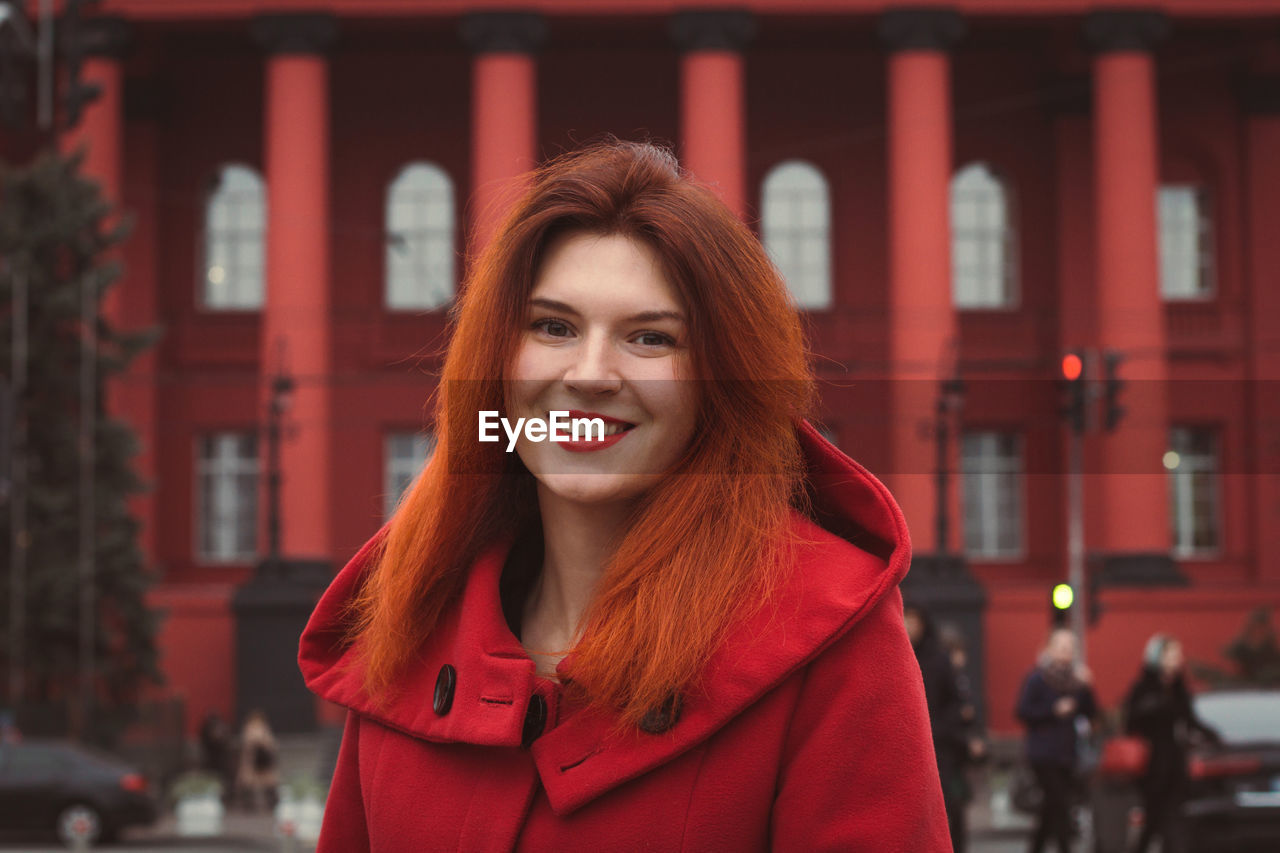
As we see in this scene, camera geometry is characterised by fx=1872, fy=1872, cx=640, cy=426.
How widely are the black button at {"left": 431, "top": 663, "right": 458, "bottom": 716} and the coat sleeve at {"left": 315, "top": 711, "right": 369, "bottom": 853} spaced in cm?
29

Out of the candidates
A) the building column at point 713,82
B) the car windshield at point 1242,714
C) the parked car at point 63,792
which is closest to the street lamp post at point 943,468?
the building column at point 713,82

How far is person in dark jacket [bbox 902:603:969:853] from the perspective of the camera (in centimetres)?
1057

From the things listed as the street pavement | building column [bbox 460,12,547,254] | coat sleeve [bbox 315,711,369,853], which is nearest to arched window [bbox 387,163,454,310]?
building column [bbox 460,12,547,254]

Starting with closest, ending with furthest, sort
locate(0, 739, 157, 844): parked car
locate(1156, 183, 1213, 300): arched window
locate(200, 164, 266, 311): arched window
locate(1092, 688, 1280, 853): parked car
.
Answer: locate(1092, 688, 1280, 853): parked car < locate(0, 739, 157, 844): parked car < locate(200, 164, 266, 311): arched window < locate(1156, 183, 1213, 300): arched window

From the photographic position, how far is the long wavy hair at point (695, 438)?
2193 mm

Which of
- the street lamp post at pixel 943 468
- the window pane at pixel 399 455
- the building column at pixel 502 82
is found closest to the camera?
the street lamp post at pixel 943 468

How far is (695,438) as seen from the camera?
2.35m

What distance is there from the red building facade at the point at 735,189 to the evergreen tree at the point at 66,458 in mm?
4716

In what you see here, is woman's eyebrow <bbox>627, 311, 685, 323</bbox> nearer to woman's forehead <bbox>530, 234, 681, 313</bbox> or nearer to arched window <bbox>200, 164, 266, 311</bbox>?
woman's forehead <bbox>530, 234, 681, 313</bbox>

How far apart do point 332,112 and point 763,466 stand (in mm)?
35313

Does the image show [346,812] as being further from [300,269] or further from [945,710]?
[300,269]

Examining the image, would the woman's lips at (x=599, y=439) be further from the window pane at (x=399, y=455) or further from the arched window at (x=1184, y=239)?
the arched window at (x=1184, y=239)

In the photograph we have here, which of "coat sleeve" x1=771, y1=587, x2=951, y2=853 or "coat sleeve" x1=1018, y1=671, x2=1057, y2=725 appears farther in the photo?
"coat sleeve" x1=1018, y1=671, x2=1057, y2=725

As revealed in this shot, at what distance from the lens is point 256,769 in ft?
87.5
